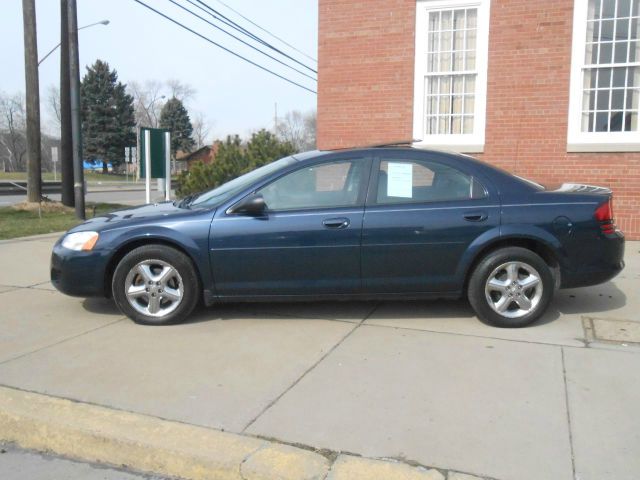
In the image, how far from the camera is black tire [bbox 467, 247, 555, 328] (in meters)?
5.07

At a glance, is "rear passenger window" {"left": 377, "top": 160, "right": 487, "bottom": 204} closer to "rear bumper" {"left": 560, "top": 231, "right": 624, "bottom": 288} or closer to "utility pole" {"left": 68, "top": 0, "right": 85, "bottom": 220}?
"rear bumper" {"left": 560, "top": 231, "right": 624, "bottom": 288}

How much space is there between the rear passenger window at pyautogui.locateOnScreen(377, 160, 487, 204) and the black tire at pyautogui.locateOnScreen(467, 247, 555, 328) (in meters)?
0.61

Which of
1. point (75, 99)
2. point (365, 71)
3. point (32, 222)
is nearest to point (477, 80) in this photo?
point (365, 71)

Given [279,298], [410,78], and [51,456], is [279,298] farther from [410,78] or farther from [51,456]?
[410,78]

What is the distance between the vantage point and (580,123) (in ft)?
31.2

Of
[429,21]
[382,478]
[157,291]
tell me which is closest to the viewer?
[382,478]

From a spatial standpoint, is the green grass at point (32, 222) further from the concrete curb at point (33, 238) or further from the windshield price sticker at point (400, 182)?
the windshield price sticker at point (400, 182)

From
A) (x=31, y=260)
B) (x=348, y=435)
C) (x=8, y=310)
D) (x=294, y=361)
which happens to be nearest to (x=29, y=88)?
(x=31, y=260)

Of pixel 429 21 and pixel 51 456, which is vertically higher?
pixel 429 21

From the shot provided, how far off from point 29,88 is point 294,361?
596 inches

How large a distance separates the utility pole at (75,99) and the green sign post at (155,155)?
305 centimetres

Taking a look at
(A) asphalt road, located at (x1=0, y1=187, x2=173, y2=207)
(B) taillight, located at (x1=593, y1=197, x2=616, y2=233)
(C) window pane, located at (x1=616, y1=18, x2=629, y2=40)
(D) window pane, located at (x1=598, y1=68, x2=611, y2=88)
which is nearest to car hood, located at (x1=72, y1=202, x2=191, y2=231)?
(B) taillight, located at (x1=593, y1=197, x2=616, y2=233)

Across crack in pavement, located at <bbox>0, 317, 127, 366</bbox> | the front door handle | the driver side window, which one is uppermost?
the driver side window

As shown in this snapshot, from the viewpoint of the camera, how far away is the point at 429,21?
10156mm
